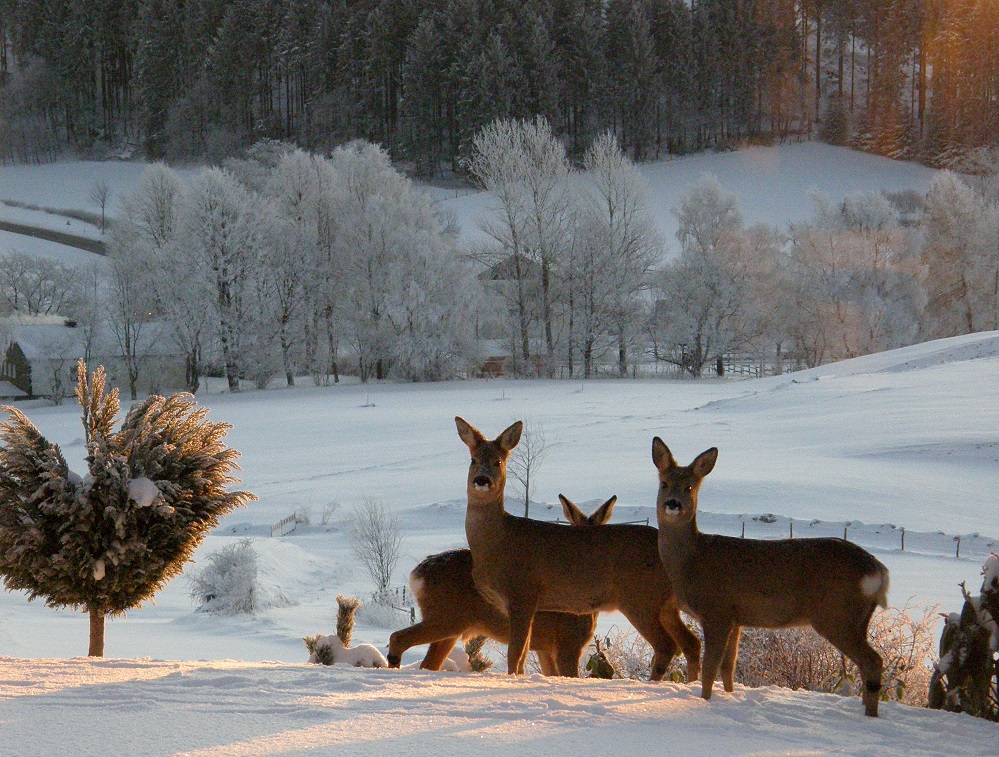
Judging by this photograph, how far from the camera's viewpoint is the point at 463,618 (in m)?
5.85

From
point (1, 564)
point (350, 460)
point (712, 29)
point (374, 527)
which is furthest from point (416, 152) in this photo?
point (1, 564)

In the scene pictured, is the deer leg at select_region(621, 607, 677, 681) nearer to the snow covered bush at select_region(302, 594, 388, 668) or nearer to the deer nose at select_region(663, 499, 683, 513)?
the deer nose at select_region(663, 499, 683, 513)

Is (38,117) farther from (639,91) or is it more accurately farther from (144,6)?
(639,91)

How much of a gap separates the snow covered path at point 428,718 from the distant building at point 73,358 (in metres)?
53.3

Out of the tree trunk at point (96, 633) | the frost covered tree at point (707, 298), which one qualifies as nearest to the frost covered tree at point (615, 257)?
the frost covered tree at point (707, 298)

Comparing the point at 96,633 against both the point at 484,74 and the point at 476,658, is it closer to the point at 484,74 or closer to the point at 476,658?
the point at 476,658

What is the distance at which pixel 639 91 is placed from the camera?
339 ft

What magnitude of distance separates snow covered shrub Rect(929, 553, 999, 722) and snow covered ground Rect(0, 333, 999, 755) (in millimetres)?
299

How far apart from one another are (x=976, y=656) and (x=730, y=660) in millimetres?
1314

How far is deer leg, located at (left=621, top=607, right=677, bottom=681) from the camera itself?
5477 millimetres

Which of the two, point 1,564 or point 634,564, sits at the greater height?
point 634,564

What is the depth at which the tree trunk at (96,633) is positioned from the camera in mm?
8406

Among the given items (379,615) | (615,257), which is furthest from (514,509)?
(615,257)

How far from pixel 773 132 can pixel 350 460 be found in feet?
276
